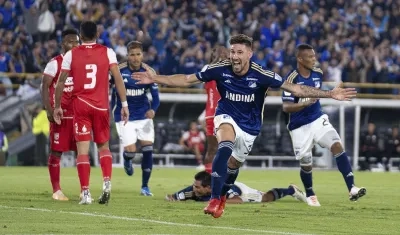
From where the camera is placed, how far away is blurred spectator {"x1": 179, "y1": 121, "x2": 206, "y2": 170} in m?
29.7

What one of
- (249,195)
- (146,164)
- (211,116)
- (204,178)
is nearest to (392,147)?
(211,116)

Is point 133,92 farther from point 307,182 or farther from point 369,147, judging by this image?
point 369,147

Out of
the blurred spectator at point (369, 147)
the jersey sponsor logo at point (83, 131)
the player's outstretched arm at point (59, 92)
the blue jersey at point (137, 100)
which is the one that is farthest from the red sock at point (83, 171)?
the blurred spectator at point (369, 147)

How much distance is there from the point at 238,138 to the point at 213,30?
19.7 m

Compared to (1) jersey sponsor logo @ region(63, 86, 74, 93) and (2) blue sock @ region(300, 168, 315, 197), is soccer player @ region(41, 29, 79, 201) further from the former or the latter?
(2) blue sock @ region(300, 168, 315, 197)

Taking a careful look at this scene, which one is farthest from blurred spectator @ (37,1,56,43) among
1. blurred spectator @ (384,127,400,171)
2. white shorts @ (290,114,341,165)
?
white shorts @ (290,114,341,165)

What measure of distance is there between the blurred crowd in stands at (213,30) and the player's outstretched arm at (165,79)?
16.8 meters

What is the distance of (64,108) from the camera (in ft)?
50.2

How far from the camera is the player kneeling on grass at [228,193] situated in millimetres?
14930

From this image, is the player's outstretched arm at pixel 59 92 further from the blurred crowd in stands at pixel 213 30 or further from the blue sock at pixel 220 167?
the blurred crowd in stands at pixel 213 30

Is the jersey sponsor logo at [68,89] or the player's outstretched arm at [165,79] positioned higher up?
the player's outstretched arm at [165,79]

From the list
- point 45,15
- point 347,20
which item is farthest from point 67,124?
point 347,20

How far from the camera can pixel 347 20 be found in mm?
34688

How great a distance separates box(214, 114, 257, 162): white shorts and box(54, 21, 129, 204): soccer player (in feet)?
5.07
